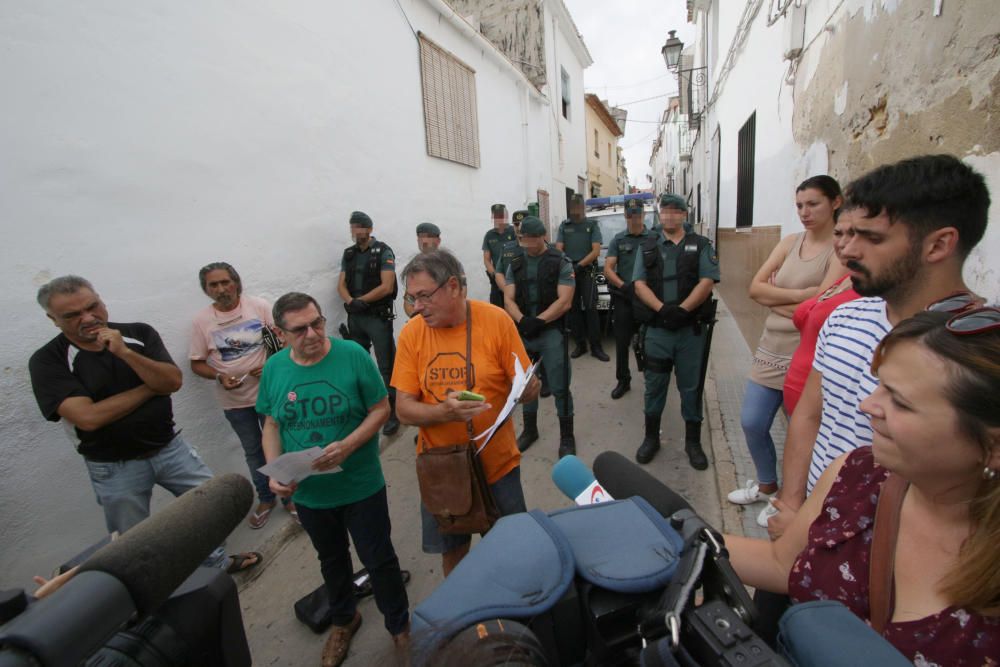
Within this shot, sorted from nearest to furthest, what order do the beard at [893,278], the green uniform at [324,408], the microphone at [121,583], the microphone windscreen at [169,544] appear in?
the microphone at [121,583] → the microphone windscreen at [169,544] → the beard at [893,278] → the green uniform at [324,408]

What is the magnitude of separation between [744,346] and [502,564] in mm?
6798

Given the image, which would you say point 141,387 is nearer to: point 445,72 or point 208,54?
point 208,54

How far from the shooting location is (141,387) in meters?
2.42

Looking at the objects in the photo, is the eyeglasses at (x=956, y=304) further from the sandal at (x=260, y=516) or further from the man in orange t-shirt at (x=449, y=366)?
the sandal at (x=260, y=516)

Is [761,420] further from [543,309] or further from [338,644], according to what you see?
[338,644]

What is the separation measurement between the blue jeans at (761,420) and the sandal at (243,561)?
10.9 ft

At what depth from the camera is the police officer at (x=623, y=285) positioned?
517 cm

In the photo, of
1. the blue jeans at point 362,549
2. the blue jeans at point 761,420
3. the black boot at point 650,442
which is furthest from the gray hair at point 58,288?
the black boot at point 650,442

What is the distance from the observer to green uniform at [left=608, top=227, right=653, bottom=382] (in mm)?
5191

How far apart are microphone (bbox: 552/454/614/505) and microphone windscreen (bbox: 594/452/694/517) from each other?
20 mm

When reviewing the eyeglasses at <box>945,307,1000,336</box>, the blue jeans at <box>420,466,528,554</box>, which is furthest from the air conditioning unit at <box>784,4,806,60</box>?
the blue jeans at <box>420,466,528,554</box>

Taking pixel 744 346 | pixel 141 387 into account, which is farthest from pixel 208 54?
pixel 744 346

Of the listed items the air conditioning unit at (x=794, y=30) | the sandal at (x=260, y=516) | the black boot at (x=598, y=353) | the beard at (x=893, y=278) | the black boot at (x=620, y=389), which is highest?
the air conditioning unit at (x=794, y=30)

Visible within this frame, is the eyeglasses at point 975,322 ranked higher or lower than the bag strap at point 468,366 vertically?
higher
